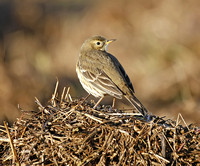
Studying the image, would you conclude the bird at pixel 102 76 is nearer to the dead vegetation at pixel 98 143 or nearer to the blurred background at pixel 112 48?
the dead vegetation at pixel 98 143

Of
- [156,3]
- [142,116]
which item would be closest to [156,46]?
[156,3]

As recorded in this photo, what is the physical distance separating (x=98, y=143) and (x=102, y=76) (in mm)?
2474

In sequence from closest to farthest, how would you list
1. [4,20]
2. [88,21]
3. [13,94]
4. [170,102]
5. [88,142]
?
[88,142] → [13,94] → [170,102] → [4,20] → [88,21]

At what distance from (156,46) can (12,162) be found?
42.5 ft

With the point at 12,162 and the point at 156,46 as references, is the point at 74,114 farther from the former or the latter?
the point at 156,46

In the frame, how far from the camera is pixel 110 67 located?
7.28 meters

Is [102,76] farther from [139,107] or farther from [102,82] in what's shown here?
[139,107]

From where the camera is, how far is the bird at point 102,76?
6797 mm

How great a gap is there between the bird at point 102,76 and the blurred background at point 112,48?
2.73 m

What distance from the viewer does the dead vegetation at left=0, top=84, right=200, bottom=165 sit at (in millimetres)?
4754

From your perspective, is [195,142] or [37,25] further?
[37,25]

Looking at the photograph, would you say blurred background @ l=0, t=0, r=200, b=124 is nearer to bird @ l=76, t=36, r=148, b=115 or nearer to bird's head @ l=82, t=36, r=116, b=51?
bird's head @ l=82, t=36, r=116, b=51

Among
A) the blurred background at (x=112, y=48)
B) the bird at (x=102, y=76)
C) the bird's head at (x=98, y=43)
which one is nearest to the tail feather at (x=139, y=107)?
the bird at (x=102, y=76)

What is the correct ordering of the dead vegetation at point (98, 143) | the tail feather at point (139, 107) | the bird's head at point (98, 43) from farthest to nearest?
the bird's head at point (98, 43), the tail feather at point (139, 107), the dead vegetation at point (98, 143)
